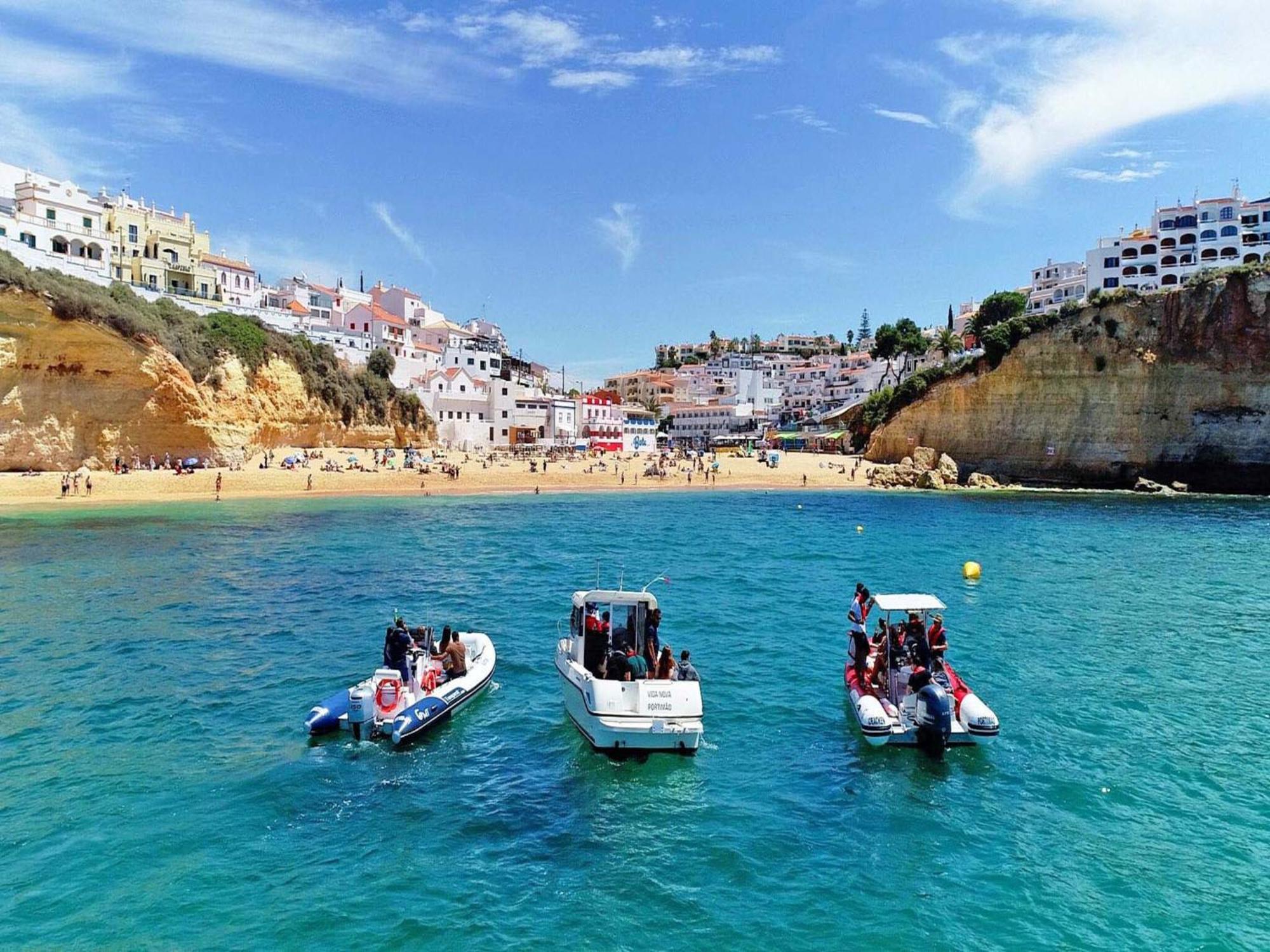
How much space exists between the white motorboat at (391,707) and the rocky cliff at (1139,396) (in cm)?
6417

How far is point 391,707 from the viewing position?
1388cm

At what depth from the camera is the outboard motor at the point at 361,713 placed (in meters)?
13.6

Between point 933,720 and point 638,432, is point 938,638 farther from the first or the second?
point 638,432

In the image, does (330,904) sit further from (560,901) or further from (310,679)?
(310,679)

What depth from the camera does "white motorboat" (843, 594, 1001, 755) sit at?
13.1 metres

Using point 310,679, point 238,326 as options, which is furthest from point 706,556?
point 238,326

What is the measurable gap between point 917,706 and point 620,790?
5.40 meters

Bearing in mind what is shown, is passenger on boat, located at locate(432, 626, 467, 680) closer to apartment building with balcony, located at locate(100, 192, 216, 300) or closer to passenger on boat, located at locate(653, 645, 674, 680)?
passenger on boat, located at locate(653, 645, 674, 680)

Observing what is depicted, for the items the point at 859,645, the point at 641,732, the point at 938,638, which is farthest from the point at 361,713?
the point at 938,638

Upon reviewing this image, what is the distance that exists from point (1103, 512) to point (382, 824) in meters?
50.8

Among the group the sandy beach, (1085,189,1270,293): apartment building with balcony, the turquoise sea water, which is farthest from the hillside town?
the turquoise sea water

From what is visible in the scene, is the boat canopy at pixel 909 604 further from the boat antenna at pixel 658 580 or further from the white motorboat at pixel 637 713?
the white motorboat at pixel 637 713

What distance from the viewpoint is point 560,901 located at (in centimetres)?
912

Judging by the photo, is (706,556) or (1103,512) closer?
(706,556)
